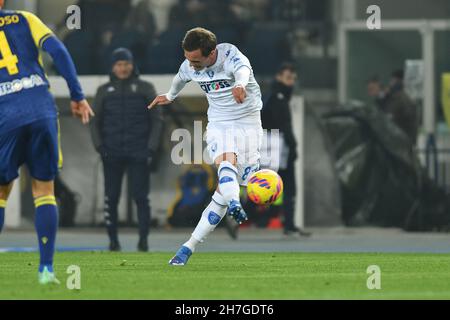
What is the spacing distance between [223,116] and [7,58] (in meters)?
3.21

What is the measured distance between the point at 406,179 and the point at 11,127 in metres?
12.6

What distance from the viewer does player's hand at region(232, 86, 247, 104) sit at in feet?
40.9

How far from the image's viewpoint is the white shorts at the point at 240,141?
522 inches

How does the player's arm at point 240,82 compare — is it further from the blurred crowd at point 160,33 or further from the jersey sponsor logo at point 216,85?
the blurred crowd at point 160,33

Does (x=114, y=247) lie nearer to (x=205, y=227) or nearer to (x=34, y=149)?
(x=205, y=227)

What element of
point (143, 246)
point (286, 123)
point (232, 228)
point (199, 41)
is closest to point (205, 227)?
point (199, 41)

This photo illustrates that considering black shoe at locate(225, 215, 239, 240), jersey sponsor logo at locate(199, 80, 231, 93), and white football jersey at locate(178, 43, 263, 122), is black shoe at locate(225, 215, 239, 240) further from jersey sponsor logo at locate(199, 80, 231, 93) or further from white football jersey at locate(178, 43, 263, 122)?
jersey sponsor logo at locate(199, 80, 231, 93)

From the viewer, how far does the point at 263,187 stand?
13.5m

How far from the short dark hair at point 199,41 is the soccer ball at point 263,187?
1280 mm

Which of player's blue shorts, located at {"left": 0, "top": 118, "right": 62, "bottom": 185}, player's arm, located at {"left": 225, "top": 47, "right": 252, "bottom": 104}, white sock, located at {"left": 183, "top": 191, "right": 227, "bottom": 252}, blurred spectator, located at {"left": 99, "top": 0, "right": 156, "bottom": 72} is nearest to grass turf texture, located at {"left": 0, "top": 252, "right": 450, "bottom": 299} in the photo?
white sock, located at {"left": 183, "top": 191, "right": 227, "bottom": 252}

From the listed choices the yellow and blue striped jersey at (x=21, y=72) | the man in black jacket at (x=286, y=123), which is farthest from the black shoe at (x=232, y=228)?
the yellow and blue striped jersey at (x=21, y=72)

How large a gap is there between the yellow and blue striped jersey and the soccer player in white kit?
2.48 metres

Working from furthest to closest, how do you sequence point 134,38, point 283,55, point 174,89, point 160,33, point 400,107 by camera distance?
point 160,33 < point 283,55 < point 134,38 < point 400,107 < point 174,89
